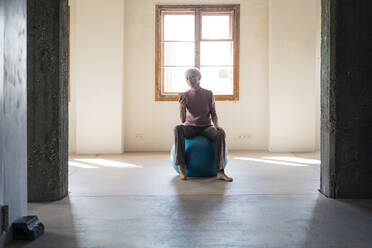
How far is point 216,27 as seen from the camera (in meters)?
8.38

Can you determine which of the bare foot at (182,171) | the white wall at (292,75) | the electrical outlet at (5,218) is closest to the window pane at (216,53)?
the white wall at (292,75)

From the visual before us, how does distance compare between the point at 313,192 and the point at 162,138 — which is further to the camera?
the point at 162,138

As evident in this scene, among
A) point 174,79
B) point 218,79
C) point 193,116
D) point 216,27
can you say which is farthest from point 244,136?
point 193,116

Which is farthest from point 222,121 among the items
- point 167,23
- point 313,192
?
point 313,192

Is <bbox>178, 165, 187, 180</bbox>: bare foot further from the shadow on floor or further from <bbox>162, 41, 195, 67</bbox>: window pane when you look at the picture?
<bbox>162, 41, 195, 67</bbox>: window pane

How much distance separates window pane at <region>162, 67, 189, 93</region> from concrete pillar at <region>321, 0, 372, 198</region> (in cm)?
443

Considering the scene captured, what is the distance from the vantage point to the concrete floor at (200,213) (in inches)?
114

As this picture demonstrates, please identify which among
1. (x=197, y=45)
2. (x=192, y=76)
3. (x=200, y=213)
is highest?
(x=197, y=45)

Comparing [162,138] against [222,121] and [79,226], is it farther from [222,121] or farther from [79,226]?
[79,226]

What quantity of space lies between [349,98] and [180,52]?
4.68m

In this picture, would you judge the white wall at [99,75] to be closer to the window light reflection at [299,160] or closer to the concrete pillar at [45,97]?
the window light reflection at [299,160]

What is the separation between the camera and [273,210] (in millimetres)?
3715

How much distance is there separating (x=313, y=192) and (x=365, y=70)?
132 cm

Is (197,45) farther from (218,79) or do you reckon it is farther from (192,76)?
(192,76)
